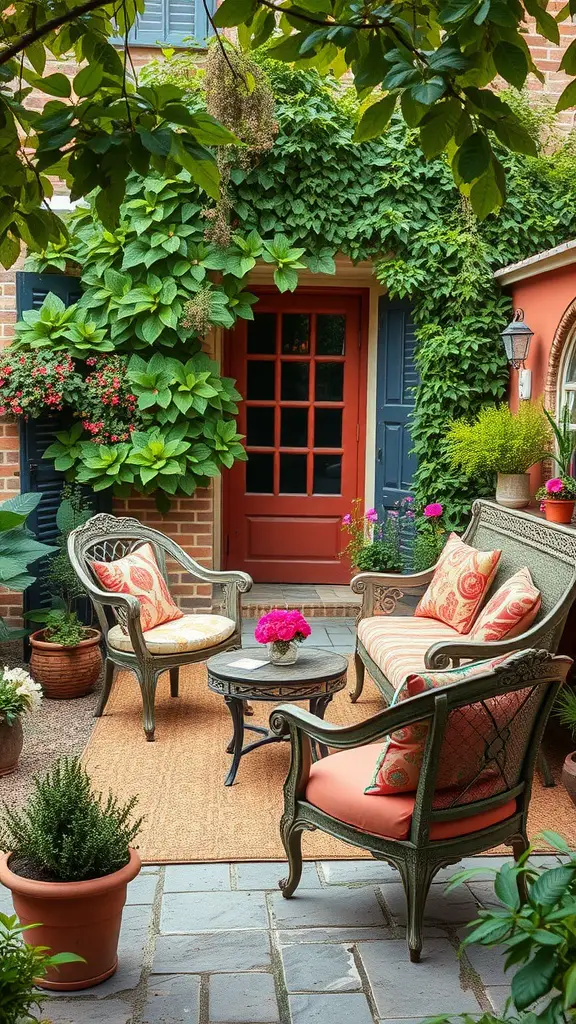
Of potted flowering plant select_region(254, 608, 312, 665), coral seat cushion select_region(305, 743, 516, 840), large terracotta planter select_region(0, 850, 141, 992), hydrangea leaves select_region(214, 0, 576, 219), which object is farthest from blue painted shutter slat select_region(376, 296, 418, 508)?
hydrangea leaves select_region(214, 0, 576, 219)

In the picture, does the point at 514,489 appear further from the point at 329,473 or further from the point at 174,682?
the point at 329,473

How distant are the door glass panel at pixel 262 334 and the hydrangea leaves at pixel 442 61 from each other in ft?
19.6

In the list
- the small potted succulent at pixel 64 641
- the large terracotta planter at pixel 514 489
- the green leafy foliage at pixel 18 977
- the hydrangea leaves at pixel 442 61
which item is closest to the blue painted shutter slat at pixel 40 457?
the small potted succulent at pixel 64 641

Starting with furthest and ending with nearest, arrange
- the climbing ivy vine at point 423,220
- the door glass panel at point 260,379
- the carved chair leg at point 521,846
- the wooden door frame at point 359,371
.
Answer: the door glass panel at point 260,379, the wooden door frame at point 359,371, the climbing ivy vine at point 423,220, the carved chair leg at point 521,846

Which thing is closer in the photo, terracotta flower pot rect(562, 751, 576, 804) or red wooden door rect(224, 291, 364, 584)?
terracotta flower pot rect(562, 751, 576, 804)

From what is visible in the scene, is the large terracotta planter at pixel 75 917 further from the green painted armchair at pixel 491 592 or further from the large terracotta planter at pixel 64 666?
the large terracotta planter at pixel 64 666

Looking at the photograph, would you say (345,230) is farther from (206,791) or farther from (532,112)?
(206,791)

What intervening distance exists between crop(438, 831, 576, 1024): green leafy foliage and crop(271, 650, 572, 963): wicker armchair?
1.44m

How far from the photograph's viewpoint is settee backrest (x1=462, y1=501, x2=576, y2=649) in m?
4.48

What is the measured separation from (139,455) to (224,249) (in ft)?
4.91

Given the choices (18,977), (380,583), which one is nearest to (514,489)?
(380,583)

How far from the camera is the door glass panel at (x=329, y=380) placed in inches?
325

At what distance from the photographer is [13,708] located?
15.2ft

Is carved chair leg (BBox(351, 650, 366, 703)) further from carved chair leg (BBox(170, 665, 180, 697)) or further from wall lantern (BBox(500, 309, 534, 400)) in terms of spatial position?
wall lantern (BBox(500, 309, 534, 400))
